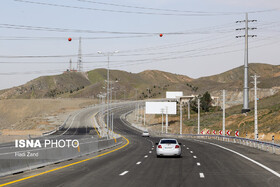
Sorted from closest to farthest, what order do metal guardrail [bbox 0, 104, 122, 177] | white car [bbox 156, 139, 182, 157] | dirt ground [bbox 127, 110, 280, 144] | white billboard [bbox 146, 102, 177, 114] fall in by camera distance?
metal guardrail [bbox 0, 104, 122, 177] → white car [bbox 156, 139, 182, 157] → dirt ground [bbox 127, 110, 280, 144] → white billboard [bbox 146, 102, 177, 114]

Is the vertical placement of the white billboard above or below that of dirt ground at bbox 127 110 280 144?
above

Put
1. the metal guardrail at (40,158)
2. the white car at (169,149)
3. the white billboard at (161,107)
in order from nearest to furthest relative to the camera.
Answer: the metal guardrail at (40,158) < the white car at (169,149) < the white billboard at (161,107)

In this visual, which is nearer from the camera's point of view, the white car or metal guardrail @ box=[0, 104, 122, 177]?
metal guardrail @ box=[0, 104, 122, 177]

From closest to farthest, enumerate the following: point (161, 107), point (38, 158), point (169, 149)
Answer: point (38, 158) → point (169, 149) → point (161, 107)

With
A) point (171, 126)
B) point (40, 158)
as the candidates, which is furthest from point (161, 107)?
point (40, 158)

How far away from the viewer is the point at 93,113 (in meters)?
174

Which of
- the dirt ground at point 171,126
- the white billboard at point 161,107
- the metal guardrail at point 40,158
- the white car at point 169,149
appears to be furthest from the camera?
the white billboard at point 161,107

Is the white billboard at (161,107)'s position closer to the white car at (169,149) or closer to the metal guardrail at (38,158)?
the metal guardrail at (38,158)

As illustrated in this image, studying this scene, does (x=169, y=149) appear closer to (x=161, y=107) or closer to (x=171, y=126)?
(x=161, y=107)

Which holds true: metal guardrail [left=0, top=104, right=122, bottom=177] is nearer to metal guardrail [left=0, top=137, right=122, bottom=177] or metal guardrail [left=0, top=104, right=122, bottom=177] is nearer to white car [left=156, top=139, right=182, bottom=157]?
metal guardrail [left=0, top=137, right=122, bottom=177]

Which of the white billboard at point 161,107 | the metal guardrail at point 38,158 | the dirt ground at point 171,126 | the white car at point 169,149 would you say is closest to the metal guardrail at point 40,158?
the metal guardrail at point 38,158

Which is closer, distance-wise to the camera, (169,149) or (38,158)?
(38,158)

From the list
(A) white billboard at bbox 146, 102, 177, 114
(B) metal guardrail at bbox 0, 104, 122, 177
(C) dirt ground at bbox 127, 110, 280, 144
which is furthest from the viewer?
(A) white billboard at bbox 146, 102, 177, 114

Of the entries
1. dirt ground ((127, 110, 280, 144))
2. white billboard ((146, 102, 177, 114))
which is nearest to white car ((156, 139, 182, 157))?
dirt ground ((127, 110, 280, 144))
